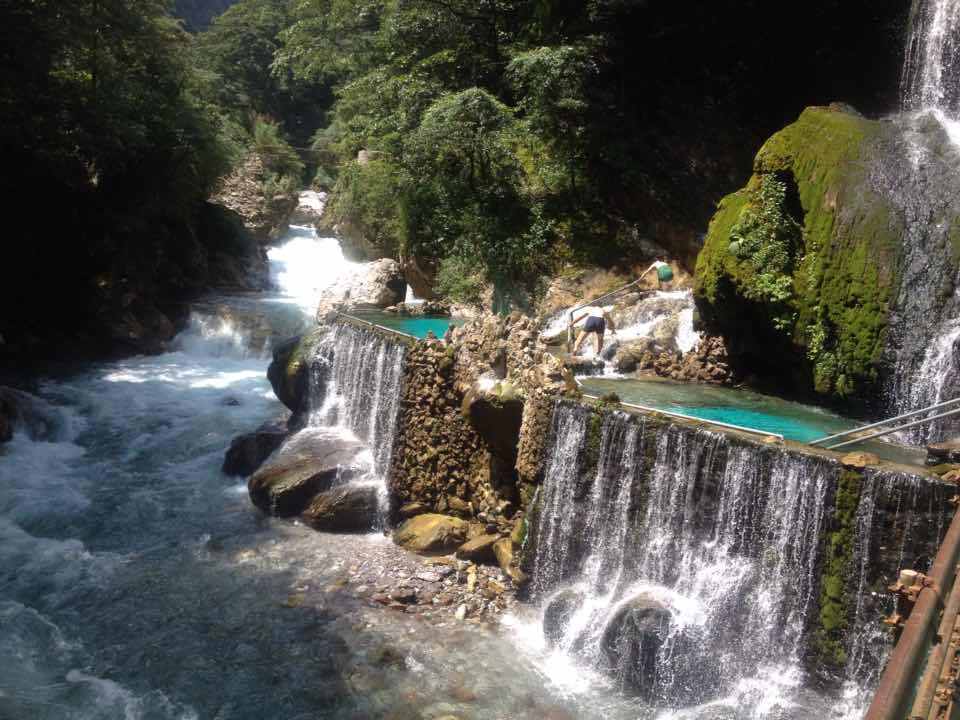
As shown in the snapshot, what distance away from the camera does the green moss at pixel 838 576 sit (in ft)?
20.7

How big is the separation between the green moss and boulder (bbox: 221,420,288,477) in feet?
28.8

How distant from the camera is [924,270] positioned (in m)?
8.72

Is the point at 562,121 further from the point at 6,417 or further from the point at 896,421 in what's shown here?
the point at 6,417

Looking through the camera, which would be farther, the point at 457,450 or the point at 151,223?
the point at 151,223

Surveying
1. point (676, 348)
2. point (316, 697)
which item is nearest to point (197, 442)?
point (316, 697)

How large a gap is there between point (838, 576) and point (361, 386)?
810 centimetres

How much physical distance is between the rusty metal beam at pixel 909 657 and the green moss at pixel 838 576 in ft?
15.1

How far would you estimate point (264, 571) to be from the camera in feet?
30.1

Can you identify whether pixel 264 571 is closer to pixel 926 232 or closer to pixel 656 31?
pixel 926 232

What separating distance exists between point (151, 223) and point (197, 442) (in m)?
9.09

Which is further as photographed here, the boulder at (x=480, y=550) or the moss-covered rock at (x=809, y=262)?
the boulder at (x=480, y=550)

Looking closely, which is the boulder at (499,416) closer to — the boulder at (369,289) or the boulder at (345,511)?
the boulder at (345,511)

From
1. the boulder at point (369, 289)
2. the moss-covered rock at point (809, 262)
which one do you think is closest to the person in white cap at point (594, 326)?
the moss-covered rock at point (809, 262)

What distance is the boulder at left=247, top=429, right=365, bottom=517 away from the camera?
420 inches
